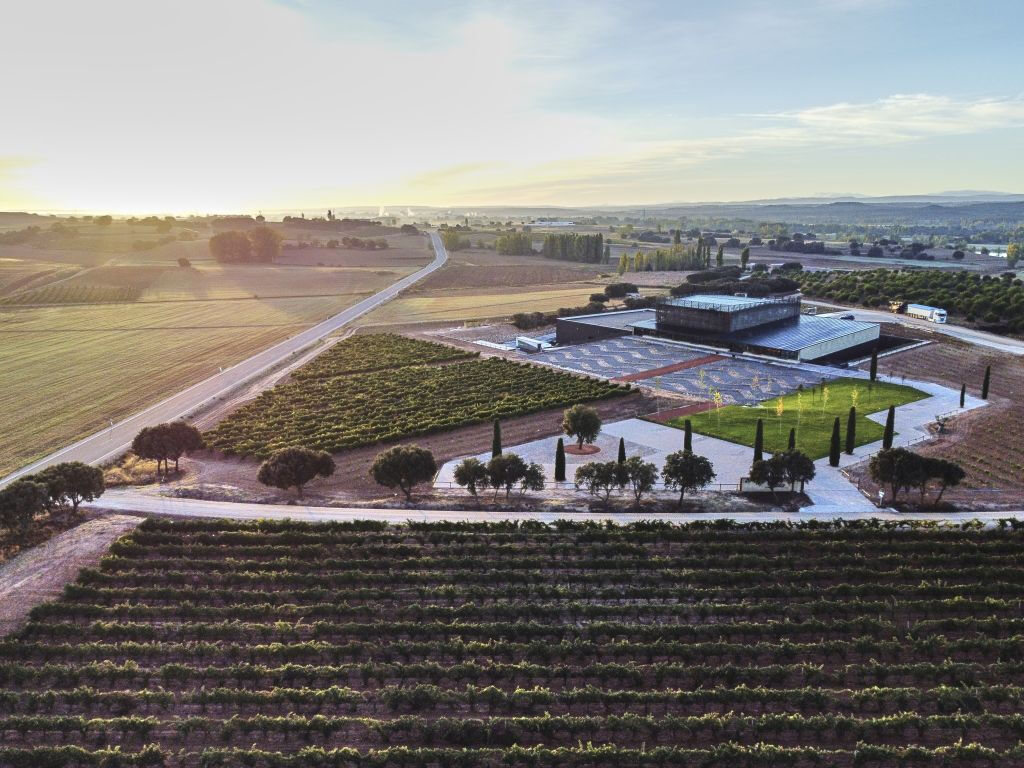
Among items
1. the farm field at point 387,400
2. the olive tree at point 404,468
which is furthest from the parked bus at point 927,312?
the olive tree at point 404,468

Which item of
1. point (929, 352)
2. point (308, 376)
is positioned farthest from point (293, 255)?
point (929, 352)

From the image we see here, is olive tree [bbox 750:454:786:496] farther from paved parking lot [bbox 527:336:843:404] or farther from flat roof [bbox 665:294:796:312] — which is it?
flat roof [bbox 665:294:796:312]

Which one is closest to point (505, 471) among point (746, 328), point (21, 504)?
point (21, 504)

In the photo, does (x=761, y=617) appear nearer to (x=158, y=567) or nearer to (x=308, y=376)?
(x=158, y=567)

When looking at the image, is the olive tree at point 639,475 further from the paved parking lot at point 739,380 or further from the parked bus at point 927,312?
the parked bus at point 927,312

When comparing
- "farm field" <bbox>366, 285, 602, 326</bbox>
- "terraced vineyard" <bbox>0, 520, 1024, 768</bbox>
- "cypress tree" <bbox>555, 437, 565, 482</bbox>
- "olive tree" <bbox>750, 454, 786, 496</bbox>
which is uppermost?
"farm field" <bbox>366, 285, 602, 326</bbox>

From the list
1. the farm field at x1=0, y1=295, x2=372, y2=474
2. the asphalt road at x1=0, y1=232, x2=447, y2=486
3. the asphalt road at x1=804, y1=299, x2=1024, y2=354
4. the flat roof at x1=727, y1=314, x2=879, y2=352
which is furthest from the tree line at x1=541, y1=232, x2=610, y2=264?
the flat roof at x1=727, y1=314, x2=879, y2=352

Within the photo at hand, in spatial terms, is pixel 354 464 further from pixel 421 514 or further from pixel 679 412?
pixel 679 412
